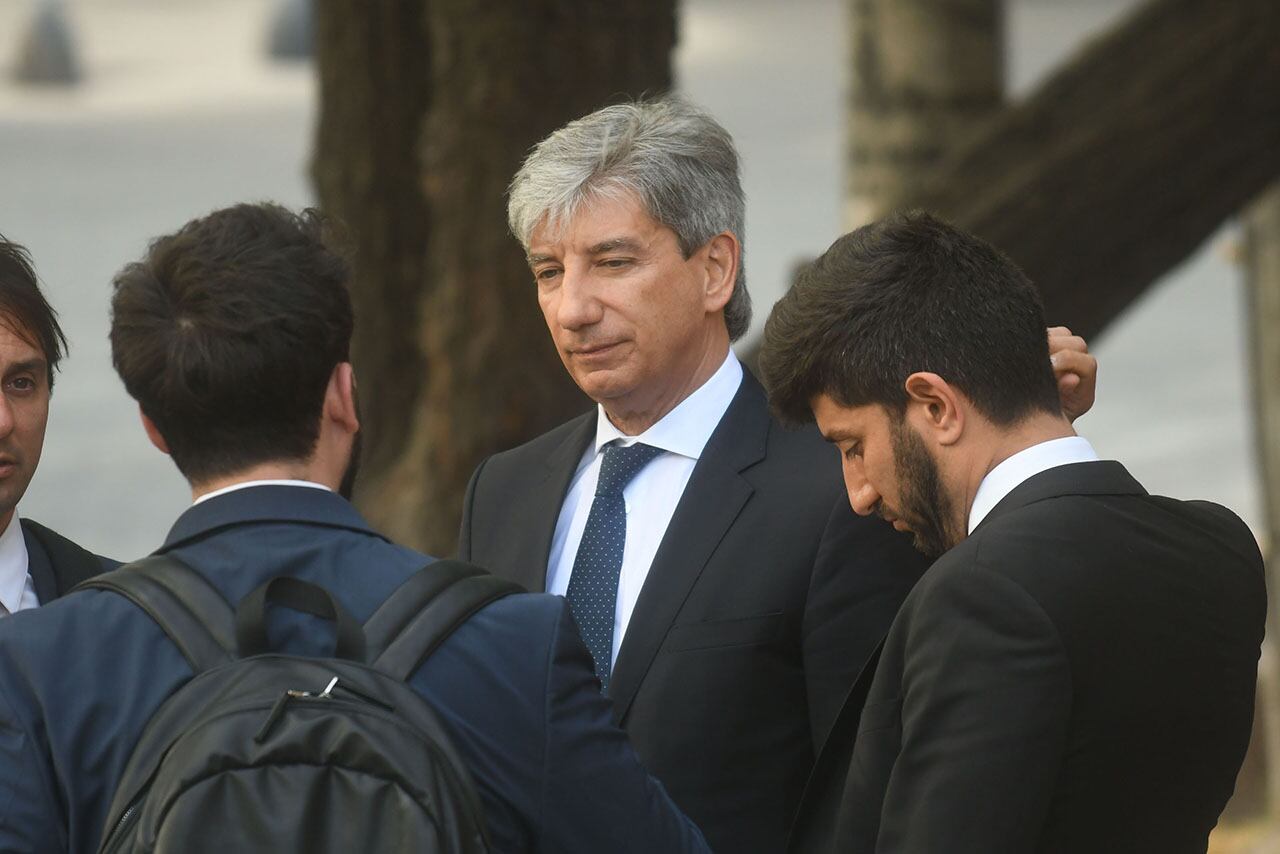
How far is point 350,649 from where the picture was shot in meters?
1.92

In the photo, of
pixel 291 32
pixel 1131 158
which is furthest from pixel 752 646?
pixel 291 32

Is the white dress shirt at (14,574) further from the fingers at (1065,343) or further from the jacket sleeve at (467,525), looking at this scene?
the fingers at (1065,343)

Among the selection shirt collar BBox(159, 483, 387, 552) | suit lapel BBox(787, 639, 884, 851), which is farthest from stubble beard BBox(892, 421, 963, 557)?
shirt collar BBox(159, 483, 387, 552)

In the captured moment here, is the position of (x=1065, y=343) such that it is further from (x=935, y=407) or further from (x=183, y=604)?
(x=183, y=604)

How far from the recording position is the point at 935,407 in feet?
7.23

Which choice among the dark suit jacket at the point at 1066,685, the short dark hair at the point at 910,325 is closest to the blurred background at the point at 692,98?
the short dark hair at the point at 910,325

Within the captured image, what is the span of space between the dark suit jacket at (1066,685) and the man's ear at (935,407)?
104mm

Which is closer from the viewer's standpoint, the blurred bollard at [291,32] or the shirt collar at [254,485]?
the shirt collar at [254,485]

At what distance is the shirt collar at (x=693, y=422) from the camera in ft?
9.73

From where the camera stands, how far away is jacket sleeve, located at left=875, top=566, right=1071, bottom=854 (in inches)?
77.4

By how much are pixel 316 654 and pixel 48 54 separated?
68.8 ft

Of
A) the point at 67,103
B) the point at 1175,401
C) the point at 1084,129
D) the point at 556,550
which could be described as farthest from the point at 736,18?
the point at 556,550

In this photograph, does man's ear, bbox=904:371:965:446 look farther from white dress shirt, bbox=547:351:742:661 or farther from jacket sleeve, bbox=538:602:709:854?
white dress shirt, bbox=547:351:742:661

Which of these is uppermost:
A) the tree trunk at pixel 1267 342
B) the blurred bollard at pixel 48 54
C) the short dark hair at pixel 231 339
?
the blurred bollard at pixel 48 54
